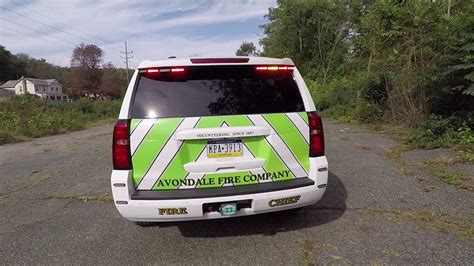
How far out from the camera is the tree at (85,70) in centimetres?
→ 6981

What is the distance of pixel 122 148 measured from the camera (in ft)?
10.0

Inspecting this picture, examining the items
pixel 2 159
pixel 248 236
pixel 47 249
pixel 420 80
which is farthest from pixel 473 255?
pixel 2 159

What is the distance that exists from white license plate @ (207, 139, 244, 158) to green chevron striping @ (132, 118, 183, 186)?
0.37m

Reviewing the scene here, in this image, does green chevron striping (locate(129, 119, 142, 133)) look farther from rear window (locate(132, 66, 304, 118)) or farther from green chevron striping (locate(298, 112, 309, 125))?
green chevron striping (locate(298, 112, 309, 125))

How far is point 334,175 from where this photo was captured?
5.85 metres

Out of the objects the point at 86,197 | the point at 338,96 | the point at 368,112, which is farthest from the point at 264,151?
the point at 338,96

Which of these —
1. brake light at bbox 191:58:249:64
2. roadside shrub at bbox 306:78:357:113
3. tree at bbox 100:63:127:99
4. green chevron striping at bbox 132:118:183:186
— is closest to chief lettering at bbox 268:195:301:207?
green chevron striping at bbox 132:118:183:186

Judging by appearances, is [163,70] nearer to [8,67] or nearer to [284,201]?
[284,201]

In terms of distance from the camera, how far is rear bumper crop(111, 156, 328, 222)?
9.76 feet

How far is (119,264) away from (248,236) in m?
1.29

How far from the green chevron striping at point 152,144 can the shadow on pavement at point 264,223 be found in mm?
1037

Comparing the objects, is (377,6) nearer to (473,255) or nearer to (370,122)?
(370,122)

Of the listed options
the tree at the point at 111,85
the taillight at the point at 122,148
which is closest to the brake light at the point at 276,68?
the taillight at the point at 122,148

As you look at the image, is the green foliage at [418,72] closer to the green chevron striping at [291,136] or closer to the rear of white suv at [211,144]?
the green chevron striping at [291,136]
